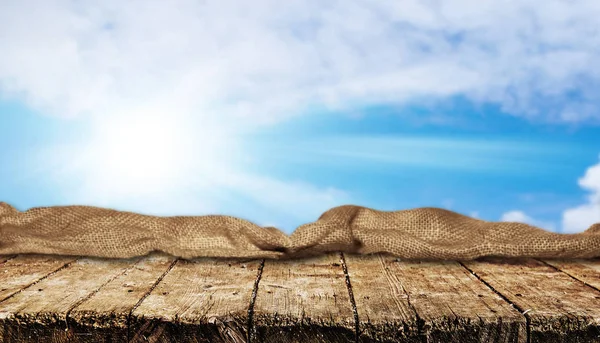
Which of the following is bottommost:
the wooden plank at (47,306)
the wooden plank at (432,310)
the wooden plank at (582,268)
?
the wooden plank at (47,306)

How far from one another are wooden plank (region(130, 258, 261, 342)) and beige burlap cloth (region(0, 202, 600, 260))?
0.93 feet

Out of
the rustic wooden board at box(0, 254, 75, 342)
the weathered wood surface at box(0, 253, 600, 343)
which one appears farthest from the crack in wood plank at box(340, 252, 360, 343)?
the rustic wooden board at box(0, 254, 75, 342)

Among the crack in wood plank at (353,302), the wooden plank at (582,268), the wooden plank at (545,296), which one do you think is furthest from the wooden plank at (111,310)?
the wooden plank at (582,268)

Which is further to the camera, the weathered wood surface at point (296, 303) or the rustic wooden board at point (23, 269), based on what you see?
the rustic wooden board at point (23, 269)

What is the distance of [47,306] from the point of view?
139cm

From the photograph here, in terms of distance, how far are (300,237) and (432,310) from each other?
66 cm

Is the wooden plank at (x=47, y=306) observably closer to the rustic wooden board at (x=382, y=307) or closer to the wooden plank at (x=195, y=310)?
the wooden plank at (x=195, y=310)

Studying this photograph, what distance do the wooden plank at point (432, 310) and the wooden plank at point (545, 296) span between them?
0.04 metres

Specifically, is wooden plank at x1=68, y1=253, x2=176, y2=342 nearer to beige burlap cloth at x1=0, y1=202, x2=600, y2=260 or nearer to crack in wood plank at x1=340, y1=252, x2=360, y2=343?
beige burlap cloth at x1=0, y1=202, x2=600, y2=260

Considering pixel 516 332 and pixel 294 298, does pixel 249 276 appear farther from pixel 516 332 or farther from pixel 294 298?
pixel 516 332

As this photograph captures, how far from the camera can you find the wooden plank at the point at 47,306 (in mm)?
1336

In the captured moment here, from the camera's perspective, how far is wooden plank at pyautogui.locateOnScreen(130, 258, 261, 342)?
1295mm

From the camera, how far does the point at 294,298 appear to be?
1.45 meters

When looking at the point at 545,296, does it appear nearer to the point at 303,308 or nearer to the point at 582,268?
the point at 582,268
